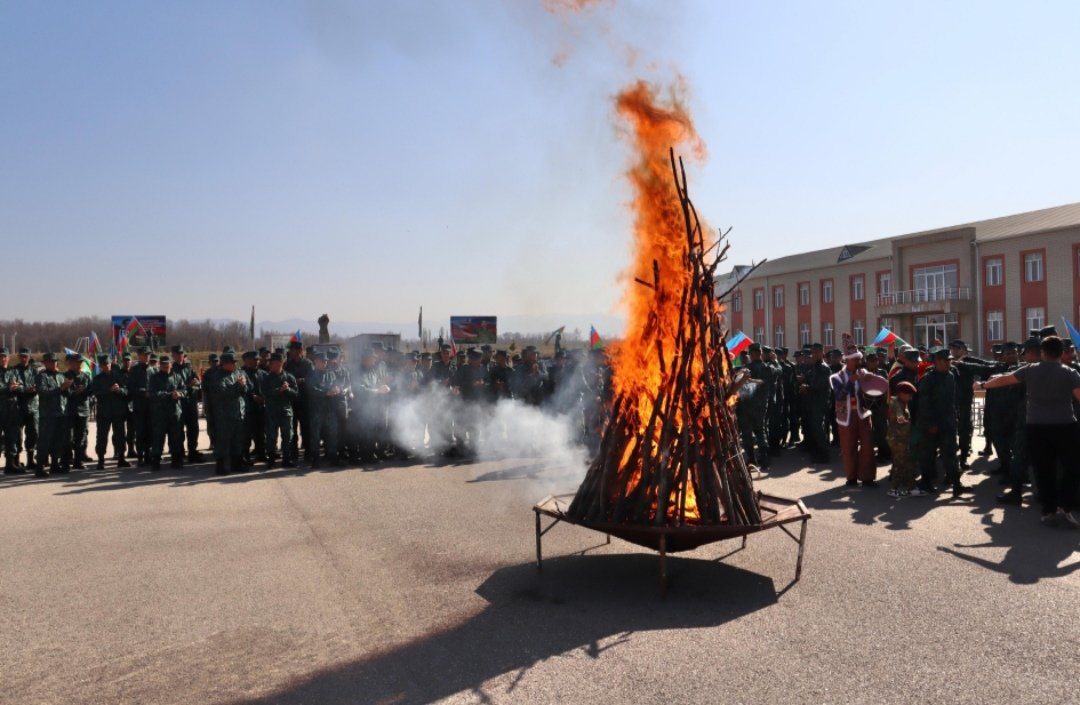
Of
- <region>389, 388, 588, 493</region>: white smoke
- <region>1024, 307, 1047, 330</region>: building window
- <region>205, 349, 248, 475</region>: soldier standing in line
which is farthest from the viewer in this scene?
<region>1024, 307, 1047, 330</region>: building window

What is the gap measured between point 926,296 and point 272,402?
40898 mm

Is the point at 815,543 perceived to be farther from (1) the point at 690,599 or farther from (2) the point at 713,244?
(2) the point at 713,244

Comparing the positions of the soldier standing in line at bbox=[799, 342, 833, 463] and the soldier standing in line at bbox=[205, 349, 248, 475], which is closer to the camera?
the soldier standing in line at bbox=[205, 349, 248, 475]

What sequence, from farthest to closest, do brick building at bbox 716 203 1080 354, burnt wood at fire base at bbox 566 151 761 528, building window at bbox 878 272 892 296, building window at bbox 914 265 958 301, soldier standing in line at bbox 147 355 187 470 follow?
building window at bbox 878 272 892 296 < building window at bbox 914 265 958 301 < brick building at bbox 716 203 1080 354 < soldier standing in line at bbox 147 355 187 470 < burnt wood at fire base at bbox 566 151 761 528

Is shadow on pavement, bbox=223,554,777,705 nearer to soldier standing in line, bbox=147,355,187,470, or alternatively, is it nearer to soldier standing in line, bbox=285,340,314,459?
soldier standing in line, bbox=285,340,314,459

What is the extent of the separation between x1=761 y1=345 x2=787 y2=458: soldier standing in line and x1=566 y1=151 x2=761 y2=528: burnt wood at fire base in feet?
24.9

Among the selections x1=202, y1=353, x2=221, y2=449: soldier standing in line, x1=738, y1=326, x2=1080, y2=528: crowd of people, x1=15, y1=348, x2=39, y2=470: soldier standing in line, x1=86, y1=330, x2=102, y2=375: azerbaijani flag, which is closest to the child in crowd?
x1=738, y1=326, x2=1080, y2=528: crowd of people

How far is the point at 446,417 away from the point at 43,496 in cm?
645

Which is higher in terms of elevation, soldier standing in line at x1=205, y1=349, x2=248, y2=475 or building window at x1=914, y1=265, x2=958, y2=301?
building window at x1=914, y1=265, x2=958, y2=301

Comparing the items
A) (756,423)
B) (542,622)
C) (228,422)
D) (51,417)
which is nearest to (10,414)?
(51,417)

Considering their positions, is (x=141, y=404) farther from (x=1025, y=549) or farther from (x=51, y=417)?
(x=1025, y=549)

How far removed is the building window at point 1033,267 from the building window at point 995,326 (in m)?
2.51

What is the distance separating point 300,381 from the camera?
14.0 meters

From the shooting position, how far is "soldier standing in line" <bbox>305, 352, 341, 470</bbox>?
13227 millimetres
